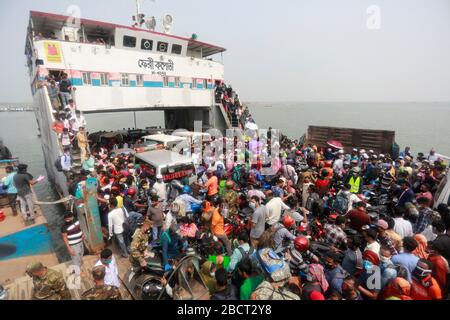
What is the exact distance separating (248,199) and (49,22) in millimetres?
16888

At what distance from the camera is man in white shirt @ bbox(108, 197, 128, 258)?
511 centimetres

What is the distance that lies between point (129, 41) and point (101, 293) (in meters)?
17.9

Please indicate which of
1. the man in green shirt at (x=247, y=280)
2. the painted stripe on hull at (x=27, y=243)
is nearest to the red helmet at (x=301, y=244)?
the man in green shirt at (x=247, y=280)

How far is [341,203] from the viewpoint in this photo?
20.3ft

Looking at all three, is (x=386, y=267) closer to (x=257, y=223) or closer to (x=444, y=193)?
(x=257, y=223)

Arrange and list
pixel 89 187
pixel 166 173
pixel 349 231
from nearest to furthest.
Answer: pixel 349 231 → pixel 89 187 → pixel 166 173

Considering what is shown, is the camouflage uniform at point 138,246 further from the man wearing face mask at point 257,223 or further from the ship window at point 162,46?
the ship window at point 162,46

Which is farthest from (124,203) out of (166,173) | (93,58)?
(93,58)

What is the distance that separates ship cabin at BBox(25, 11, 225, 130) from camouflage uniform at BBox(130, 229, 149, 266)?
1273cm

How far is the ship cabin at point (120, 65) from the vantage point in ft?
44.5

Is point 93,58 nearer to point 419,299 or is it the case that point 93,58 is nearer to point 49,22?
point 49,22
